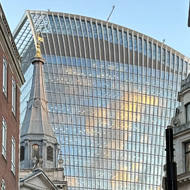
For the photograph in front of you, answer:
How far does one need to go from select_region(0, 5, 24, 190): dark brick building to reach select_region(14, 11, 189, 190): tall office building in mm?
111943

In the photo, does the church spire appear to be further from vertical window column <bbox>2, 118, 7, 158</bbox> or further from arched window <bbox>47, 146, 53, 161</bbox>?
vertical window column <bbox>2, 118, 7, 158</bbox>

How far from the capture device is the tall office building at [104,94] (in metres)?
163

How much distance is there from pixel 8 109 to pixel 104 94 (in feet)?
403

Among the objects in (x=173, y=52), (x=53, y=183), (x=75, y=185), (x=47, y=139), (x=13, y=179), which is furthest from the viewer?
(x=173, y=52)

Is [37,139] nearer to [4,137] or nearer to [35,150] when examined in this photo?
[35,150]

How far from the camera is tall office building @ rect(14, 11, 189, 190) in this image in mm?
163125

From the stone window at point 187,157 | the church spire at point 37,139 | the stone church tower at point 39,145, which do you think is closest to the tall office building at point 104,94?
the church spire at point 37,139

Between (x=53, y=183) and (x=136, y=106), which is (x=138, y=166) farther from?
(x=53, y=183)

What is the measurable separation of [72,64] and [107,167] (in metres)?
23.3

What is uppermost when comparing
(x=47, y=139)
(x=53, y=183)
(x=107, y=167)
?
(x=107, y=167)

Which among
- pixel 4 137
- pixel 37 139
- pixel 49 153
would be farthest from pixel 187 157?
pixel 37 139

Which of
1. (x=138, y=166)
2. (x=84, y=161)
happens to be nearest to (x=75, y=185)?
(x=84, y=161)

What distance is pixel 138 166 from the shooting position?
169125 mm

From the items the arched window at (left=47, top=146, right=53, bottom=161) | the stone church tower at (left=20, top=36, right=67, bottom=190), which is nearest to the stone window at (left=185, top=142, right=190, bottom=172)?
the stone church tower at (left=20, top=36, right=67, bottom=190)
